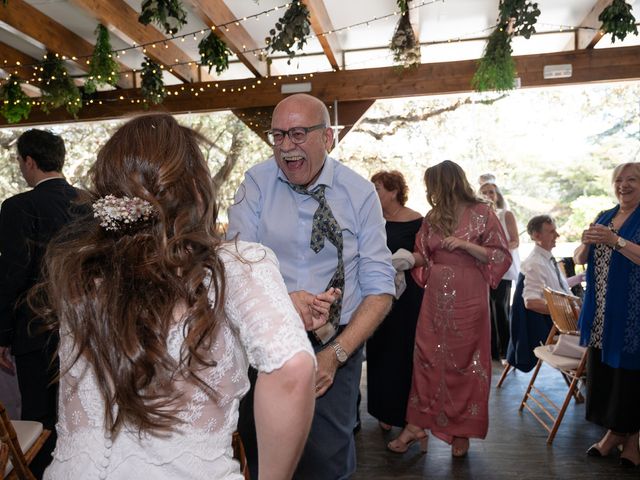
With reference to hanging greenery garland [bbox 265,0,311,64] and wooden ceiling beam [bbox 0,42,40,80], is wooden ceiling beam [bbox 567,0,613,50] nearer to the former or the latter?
hanging greenery garland [bbox 265,0,311,64]

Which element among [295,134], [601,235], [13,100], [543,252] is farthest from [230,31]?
[295,134]

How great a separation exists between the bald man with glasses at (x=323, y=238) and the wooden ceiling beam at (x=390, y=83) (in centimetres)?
409

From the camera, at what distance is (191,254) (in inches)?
42.9

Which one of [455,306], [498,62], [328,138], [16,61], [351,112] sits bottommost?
[455,306]

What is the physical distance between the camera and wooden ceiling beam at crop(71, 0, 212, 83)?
507 centimetres

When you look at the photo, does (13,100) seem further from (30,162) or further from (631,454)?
(631,454)

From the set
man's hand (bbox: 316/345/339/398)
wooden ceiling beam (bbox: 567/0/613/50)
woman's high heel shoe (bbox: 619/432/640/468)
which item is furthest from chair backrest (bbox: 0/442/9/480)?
wooden ceiling beam (bbox: 567/0/613/50)

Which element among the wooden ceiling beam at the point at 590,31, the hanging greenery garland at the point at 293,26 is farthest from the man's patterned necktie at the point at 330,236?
the wooden ceiling beam at the point at 590,31

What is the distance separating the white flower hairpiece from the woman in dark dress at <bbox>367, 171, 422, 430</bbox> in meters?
2.99

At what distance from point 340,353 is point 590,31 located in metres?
5.52

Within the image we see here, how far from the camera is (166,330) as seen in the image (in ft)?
3.49

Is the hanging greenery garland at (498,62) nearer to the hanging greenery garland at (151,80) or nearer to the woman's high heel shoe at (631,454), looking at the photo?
the hanging greenery garland at (151,80)

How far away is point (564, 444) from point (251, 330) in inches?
136

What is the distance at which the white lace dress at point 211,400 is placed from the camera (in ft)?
3.47
